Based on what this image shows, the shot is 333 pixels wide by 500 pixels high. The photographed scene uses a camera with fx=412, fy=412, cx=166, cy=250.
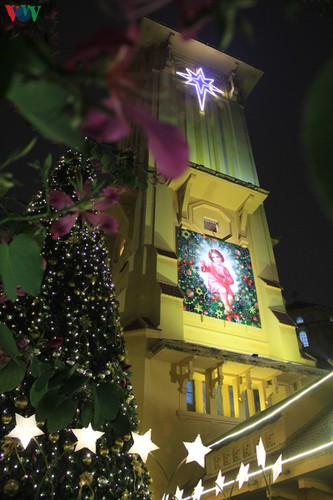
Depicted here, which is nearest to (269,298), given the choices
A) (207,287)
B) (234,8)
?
(207,287)

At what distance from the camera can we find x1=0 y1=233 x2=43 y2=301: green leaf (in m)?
1.70

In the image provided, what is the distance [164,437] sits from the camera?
37.1 ft

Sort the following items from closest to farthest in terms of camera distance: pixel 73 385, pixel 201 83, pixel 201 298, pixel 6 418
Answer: pixel 73 385, pixel 6 418, pixel 201 298, pixel 201 83

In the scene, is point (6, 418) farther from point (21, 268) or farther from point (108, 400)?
point (21, 268)

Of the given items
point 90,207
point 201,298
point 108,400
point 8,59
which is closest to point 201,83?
point 201,298

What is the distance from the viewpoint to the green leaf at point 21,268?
1.70 metres

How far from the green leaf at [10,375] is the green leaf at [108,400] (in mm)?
585

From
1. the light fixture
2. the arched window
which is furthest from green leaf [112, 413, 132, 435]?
the arched window

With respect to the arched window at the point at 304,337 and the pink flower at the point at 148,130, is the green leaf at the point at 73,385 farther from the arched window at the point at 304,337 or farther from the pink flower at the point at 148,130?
the arched window at the point at 304,337

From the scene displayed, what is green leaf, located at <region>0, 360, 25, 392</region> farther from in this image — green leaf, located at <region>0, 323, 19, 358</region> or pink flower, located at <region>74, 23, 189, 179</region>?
pink flower, located at <region>74, 23, 189, 179</region>

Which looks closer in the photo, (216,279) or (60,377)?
(60,377)

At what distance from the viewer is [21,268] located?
5.60 ft

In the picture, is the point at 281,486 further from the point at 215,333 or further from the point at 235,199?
the point at 235,199

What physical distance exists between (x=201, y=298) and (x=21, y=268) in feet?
43.2
